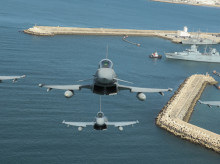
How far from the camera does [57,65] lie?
12275 cm

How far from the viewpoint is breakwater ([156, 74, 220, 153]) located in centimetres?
7266

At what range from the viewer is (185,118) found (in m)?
85.8

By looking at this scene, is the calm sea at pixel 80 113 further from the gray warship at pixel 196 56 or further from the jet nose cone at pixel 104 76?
the jet nose cone at pixel 104 76

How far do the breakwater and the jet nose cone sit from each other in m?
45.7

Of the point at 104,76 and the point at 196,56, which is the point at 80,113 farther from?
the point at 196,56

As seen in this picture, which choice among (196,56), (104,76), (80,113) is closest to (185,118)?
(80,113)

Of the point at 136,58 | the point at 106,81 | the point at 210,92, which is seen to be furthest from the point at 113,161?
the point at 136,58

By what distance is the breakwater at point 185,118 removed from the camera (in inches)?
2860

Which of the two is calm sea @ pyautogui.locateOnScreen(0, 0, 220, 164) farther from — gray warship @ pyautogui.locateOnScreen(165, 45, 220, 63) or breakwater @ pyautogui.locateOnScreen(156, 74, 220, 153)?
gray warship @ pyautogui.locateOnScreen(165, 45, 220, 63)

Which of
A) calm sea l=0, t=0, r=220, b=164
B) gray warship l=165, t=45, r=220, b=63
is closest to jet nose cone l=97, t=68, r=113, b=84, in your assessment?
→ calm sea l=0, t=0, r=220, b=164

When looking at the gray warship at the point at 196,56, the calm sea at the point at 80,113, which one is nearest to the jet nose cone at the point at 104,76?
the calm sea at the point at 80,113

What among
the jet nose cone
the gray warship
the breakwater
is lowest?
the breakwater

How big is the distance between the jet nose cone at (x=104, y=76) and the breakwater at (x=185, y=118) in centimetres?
4566

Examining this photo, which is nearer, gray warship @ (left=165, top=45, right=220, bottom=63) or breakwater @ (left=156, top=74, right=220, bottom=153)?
breakwater @ (left=156, top=74, right=220, bottom=153)
